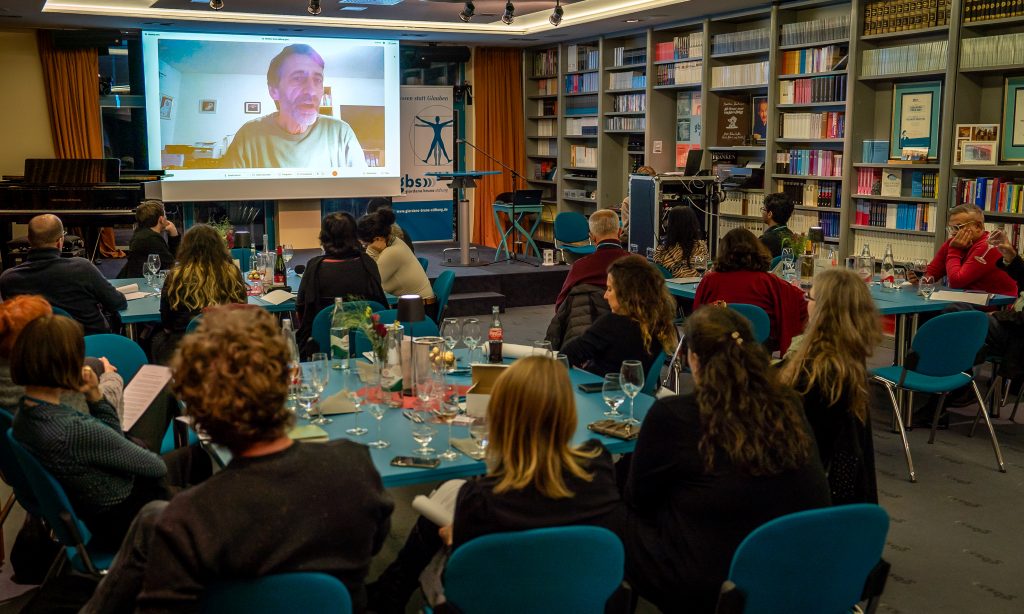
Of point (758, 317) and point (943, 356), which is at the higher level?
point (758, 317)

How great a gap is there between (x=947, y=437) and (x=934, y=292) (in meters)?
0.88

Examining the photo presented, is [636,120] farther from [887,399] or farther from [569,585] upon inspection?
[569,585]

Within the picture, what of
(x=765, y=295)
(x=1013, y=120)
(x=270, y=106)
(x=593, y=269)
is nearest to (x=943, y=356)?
(x=765, y=295)

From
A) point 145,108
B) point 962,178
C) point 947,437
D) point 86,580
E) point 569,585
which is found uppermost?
point 145,108

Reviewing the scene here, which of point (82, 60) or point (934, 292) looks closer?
point (934, 292)

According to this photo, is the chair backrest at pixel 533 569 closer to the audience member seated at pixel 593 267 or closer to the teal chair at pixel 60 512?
the teal chair at pixel 60 512

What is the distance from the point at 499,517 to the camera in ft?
7.25

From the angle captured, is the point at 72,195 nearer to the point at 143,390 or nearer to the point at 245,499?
the point at 143,390

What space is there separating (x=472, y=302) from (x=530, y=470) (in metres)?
7.29

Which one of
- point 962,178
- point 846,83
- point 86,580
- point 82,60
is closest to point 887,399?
point 962,178

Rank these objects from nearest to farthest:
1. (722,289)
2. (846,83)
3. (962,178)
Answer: (722,289), (962,178), (846,83)

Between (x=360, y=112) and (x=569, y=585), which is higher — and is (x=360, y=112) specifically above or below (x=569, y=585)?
above

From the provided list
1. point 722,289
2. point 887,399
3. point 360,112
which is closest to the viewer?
point 722,289

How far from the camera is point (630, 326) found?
4.01 meters
